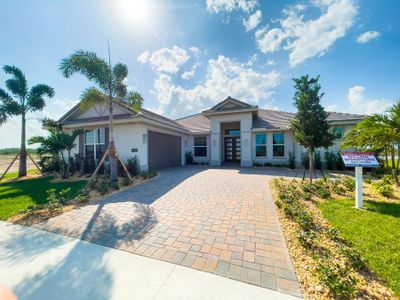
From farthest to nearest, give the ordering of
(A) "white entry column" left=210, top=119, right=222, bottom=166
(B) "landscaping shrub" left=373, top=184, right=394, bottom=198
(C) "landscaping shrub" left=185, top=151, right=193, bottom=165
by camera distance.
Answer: (C) "landscaping shrub" left=185, top=151, right=193, bottom=165 → (A) "white entry column" left=210, top=119, right=222, bottom=166 → (B) "landscaping shrub" left=373, top=184, right=394, bottom=198

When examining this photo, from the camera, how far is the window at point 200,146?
17.3m

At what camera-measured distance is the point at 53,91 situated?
1309 cm

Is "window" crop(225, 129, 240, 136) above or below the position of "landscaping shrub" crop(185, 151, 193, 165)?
above

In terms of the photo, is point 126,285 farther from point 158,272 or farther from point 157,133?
point 157,133

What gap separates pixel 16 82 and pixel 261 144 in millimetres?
18344

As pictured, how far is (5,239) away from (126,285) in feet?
11.6

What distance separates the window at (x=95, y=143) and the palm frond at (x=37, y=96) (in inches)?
144

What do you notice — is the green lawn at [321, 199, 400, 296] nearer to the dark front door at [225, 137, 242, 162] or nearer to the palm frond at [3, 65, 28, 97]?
the dark front door at [225, 137, 242, 162]

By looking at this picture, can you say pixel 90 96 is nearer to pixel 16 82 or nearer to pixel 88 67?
pixel 88 67

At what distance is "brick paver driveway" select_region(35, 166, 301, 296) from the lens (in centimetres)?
280

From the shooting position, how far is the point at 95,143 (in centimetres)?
1273

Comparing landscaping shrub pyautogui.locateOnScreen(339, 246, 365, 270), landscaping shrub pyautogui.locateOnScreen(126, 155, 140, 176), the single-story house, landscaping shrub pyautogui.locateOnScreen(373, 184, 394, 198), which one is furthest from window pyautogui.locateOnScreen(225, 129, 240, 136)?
landscaping shrub pyautogui.locateOnScreen(339, 246, 365, 270)

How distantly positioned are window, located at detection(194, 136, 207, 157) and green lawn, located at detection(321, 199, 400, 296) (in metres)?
12.3

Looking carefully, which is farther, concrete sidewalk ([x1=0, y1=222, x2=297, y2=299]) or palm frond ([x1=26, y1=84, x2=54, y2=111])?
palm frond ([x1=26, y1=84, x2=54, y2=111])
